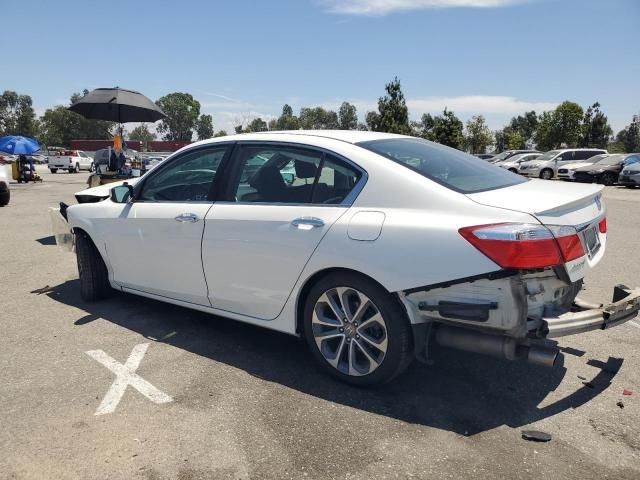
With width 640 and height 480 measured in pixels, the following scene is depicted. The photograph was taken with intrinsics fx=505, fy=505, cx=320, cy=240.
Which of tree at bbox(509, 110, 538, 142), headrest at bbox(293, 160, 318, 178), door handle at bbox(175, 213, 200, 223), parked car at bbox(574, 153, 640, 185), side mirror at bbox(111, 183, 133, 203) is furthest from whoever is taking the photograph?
tree at bbox(509, 110, 538, 142)

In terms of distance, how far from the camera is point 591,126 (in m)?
58.4

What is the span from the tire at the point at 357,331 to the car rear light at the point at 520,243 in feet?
2.06

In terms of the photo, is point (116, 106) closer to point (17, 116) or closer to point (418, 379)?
point (418, 379)

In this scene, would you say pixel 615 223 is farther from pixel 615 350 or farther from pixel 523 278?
pixel 523 278

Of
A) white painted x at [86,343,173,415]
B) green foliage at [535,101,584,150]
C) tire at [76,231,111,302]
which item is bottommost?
white painted x at [86,343,173,415]

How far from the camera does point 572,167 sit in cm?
2584

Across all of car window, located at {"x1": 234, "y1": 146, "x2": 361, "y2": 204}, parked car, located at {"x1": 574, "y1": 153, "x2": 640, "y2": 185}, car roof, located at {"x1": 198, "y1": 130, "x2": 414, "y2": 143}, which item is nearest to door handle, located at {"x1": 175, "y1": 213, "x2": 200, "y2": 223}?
car window, located at {"x1": 234, "y1": 146, "x2": 361, "y2": 204}

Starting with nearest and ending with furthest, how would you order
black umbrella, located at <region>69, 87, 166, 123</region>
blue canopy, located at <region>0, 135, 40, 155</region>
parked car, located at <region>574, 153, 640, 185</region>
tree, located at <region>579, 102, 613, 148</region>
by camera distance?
black umbrella, located at <region>69, 87, 166, 123</region>
blue canopy, located at <region>0, 135, 40, 155</region>
parked car, located at <region>574, 153, 640, 185</region>
tree, located at <region>579, 102, 613, 148</region>

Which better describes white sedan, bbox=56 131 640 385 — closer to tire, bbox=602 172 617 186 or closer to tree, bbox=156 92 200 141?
tire, bbox=602 172 617 186

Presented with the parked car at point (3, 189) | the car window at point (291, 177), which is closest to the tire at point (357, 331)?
the car window at point (291, 177)

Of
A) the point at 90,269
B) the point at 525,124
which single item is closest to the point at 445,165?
the point at 90,269

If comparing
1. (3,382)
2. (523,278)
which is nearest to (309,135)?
(523,278)

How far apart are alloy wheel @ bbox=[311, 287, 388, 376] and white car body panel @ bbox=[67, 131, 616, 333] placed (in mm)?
189

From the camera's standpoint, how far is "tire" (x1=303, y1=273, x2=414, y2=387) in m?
2.99
